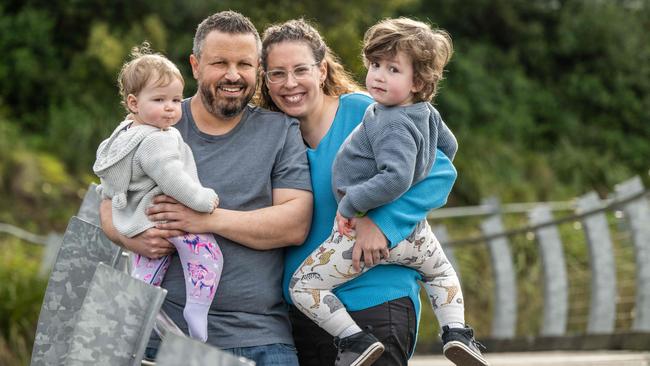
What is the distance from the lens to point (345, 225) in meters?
4.53

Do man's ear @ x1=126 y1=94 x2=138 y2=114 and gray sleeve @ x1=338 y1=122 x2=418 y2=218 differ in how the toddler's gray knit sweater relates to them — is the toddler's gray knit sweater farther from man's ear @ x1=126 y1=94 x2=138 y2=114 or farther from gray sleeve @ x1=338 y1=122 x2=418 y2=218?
man's ear @ x1=126 y1=94 x2=138 y2=114

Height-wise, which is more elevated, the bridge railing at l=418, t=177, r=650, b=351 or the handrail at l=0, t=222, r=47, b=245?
the bridge railing at l=418, t=177, r=650, b=351

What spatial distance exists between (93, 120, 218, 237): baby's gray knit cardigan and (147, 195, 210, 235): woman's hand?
4 centimetres

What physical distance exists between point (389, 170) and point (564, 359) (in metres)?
4.91

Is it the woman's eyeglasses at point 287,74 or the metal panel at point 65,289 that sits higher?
the woman's eyeglasses at point 287,74

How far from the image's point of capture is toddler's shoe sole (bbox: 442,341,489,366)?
459 cm

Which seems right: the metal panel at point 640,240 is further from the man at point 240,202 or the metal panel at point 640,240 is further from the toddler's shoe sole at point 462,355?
the man at point 240,202

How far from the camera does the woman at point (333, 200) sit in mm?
4508

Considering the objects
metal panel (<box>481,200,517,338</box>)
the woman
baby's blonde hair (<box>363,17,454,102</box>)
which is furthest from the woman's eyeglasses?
metal panel (<box>481,200,517,338</box>)

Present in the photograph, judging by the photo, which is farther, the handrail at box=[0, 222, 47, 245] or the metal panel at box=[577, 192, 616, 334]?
the handrail at box=[0, 222, 47, 245]

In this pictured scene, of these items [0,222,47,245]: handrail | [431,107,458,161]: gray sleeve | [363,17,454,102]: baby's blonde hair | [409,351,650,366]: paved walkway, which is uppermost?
[363,17,454,102]: baby's blonde hair

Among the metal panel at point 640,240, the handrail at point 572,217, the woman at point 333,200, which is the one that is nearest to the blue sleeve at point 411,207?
the woman at point 333,200

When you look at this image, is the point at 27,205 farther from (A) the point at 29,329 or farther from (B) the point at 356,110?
(B) the point at 356,110

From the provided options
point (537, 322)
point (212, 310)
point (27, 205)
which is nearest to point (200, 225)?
point (212, 310)
